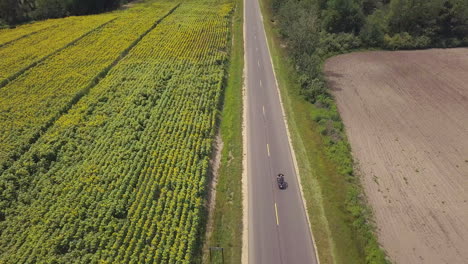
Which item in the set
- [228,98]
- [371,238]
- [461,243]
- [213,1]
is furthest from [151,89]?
[213,1]

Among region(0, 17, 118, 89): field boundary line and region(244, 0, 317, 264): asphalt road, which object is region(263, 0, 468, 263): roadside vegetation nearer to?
region(244, 0, 317, 264): asphalt road

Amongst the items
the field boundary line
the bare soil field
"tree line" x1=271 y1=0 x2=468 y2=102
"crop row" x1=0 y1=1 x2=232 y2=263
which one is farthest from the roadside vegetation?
the field boundary line

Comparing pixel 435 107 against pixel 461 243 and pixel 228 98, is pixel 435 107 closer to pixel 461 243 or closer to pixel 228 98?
pixel 461 243

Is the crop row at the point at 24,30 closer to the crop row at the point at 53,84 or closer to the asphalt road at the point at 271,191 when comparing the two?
the crop row at the point at 53,84

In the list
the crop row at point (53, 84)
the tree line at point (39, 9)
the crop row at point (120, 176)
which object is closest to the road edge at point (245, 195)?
the crop row at point (120, 176)

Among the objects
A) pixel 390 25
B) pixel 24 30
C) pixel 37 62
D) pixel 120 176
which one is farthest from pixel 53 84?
pixel 390 25

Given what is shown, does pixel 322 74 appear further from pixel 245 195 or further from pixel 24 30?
pixel 24 30
